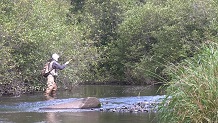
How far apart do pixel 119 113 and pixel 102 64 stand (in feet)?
72.9

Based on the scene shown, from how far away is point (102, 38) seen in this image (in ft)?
124

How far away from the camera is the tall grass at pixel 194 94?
792cm

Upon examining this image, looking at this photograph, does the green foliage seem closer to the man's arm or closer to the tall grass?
the man's arm

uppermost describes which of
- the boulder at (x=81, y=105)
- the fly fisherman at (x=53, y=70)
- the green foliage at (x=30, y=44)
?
the green foliage at (x=30, y=44)

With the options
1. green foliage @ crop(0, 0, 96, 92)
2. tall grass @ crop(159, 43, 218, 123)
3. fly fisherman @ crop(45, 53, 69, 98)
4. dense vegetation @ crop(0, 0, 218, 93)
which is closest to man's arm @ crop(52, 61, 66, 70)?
fly fisherman @ crop(45, 53, 69, 98)

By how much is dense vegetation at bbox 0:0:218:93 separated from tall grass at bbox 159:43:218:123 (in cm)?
549

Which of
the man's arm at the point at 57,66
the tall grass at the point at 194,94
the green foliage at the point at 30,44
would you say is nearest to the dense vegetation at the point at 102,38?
the green foliage at the point at 30,44

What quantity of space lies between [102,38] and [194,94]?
98.3ft

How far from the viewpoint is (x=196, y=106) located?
797 centimetres

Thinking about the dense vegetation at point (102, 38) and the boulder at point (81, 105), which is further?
the dense vegetation at point (102, 38)

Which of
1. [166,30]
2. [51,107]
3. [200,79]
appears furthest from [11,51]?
[200,79]

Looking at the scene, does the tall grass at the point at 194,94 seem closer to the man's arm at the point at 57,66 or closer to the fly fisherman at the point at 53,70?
the man's arm at the point at 57,66

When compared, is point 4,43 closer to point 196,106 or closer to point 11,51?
point 11,51

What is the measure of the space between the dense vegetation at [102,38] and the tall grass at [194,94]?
5.49m
